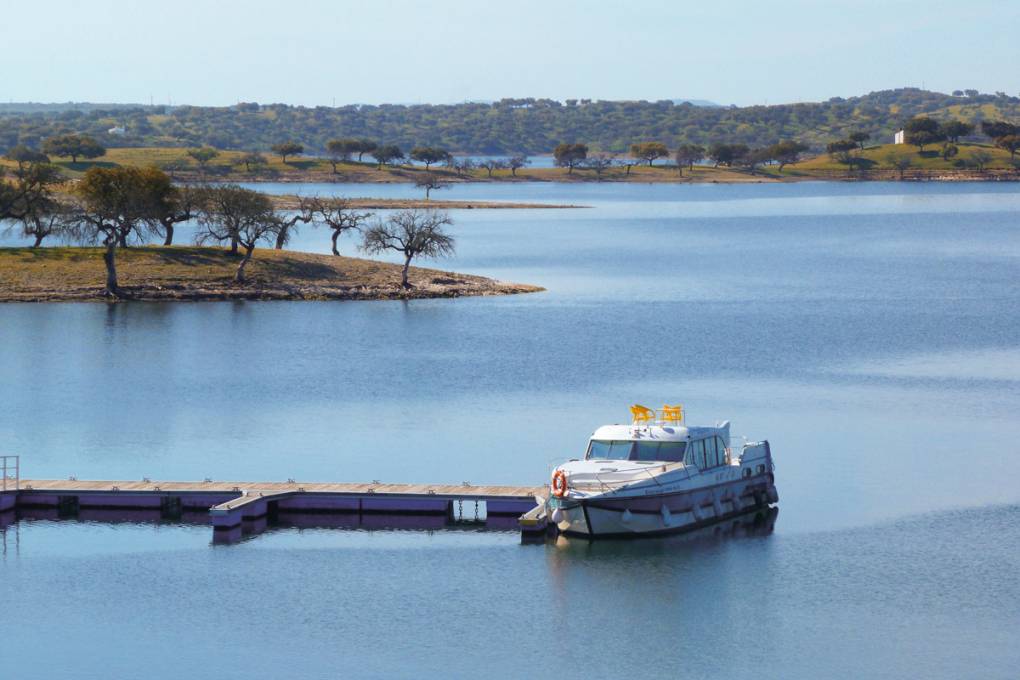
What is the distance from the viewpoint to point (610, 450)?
183ft

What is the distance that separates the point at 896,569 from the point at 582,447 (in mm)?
17929

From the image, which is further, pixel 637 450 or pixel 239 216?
pixel 239 216

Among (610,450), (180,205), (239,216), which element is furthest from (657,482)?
(180,205)

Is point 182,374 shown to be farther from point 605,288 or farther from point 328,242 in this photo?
point 328,242

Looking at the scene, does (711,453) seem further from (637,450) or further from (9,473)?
(9,473)

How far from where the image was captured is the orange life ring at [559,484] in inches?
2072

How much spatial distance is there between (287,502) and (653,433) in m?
13.1

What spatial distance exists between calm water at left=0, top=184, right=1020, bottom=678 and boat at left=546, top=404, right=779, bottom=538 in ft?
3.09

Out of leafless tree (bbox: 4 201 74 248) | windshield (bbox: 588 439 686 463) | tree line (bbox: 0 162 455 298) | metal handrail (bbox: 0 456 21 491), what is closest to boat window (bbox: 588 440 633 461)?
windshield (bbox: 588 439 686 463)

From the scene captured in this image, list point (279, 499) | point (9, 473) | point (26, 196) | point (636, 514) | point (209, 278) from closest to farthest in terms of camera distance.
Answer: point (636, 514) → point (279, 499) → point (9, 473) → point (209, 278) → point (26, 196)

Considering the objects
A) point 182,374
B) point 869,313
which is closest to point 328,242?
point 869,313

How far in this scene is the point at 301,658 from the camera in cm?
4356

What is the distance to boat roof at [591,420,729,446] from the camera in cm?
5559

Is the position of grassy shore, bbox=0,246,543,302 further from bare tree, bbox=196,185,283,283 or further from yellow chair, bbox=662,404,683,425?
yellow chair, bbox=662,404,683,425
